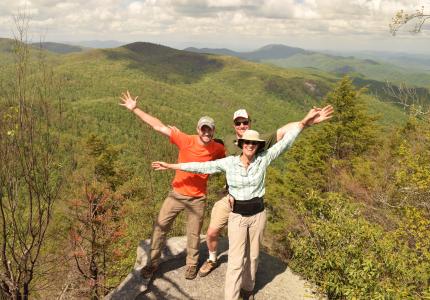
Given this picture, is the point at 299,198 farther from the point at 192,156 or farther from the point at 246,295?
the point at 192,156

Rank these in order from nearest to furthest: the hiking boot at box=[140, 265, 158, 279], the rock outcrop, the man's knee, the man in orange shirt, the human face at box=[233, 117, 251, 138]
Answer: the human face at box=[233, 117, 251, 138], the man in orange shirt, the man's knee, the rock outcrop, the hiking boot at box=[140, 265, 158, 279]

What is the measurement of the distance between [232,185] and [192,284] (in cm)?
281

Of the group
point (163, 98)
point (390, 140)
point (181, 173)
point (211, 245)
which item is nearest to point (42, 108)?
point (181, 173)

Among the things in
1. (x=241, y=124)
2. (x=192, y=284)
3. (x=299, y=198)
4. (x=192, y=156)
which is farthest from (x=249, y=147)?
(x=299, y=198)

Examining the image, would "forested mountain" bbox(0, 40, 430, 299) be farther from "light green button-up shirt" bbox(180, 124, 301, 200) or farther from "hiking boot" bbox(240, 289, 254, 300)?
"light green button-up shirt" bbox(180, 124, 301, 200)

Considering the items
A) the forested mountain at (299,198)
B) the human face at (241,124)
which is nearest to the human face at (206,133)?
the human face at (241,124)

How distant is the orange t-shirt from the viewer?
6469 mm

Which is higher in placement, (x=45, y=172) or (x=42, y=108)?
(x=42, y=108)

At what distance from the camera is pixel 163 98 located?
199000 mm

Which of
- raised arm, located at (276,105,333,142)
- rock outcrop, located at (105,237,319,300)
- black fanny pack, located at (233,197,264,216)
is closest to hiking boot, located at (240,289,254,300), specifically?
rock outcrop, located at (105,237,319,300)

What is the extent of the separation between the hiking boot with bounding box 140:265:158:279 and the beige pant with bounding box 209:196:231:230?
1783 mm

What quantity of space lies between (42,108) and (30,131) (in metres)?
0.48

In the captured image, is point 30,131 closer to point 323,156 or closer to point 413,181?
point 413,181

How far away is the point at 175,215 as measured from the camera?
7055 millimetres
